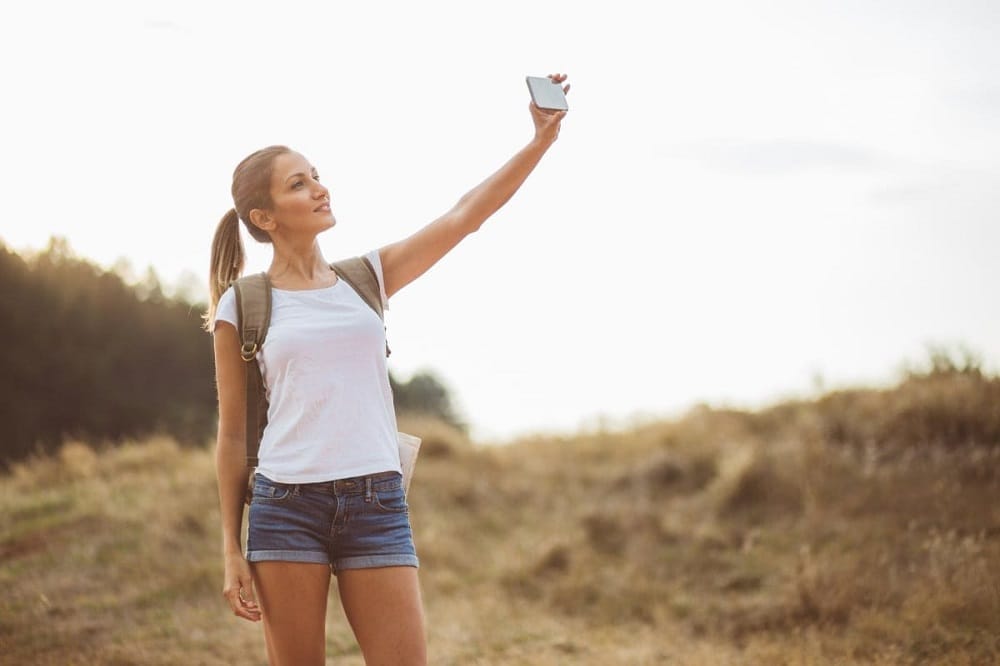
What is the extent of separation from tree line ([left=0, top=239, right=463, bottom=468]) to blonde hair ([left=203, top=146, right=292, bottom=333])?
47.3 feet

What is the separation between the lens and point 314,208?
3.05m

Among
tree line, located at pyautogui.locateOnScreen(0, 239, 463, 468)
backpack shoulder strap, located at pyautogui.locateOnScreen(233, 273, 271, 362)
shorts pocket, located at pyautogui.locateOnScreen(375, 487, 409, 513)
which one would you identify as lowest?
shorts pocket, located at pyautogui.locateOnScreen(375, 487, 409, 513)

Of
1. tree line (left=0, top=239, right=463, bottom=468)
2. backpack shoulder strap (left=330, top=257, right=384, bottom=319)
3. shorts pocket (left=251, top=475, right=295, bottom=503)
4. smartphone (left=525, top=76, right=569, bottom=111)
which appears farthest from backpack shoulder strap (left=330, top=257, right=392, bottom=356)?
tree line (left=0, top=239, right=463, bottom=468)

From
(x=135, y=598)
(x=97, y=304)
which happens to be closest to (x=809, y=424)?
(x=135, y=598)

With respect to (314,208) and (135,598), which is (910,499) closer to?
(135,598)

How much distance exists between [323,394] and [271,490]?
A: 293mm

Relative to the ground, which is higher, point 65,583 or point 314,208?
Result: point 314,208

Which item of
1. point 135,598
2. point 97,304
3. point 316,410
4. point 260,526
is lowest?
point 135,598

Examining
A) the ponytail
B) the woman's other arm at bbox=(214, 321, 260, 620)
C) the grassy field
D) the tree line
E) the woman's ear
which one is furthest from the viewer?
the tree line

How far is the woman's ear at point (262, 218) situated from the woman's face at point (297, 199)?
19 mm

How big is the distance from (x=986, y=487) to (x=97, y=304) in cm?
1663

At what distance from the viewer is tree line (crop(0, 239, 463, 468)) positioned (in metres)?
17.9

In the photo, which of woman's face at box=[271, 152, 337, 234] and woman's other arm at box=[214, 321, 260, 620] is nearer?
woman's other arm at box=[214, 321, 260, 620]

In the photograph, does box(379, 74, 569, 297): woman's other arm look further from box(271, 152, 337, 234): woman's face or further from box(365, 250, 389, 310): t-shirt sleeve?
box(271, 152, 337, 234): woman's face
